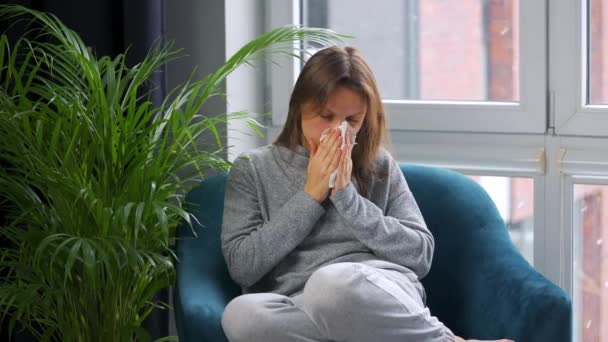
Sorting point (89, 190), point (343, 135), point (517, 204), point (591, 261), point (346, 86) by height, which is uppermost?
point (346, 86)

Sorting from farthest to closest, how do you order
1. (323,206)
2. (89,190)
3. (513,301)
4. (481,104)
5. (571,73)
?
(481,104) → (571,73) → (323,206) → (89,190) → (513,301)

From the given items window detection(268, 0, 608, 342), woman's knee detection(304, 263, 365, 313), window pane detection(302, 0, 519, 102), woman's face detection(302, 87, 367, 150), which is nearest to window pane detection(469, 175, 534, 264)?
window detection(268, 0, 608, 342)

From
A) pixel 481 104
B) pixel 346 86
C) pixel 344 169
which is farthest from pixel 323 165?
pixel 481 104

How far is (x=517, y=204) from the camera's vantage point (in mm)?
2664

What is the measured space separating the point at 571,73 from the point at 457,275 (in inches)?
25.5

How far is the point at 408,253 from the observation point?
2098mm

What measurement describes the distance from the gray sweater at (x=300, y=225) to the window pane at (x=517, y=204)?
1.72 ft

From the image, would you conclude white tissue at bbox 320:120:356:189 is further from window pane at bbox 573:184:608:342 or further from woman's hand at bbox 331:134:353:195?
window pane at bbox 573:184:608:342

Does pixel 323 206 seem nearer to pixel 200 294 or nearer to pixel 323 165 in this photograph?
pixel 323 165

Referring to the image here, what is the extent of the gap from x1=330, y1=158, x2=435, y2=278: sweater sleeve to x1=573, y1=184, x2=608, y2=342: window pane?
63 cm

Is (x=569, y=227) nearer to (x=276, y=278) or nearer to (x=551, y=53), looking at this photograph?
(x=551, y=53)

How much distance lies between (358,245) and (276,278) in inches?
7.8

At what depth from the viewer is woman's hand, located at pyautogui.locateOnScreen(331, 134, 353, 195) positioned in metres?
2.09

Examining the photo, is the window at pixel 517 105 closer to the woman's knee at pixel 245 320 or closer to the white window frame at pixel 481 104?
the white window frame at pixel 481 104
